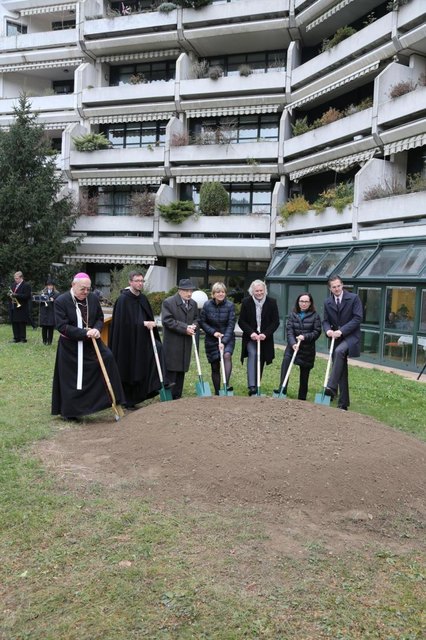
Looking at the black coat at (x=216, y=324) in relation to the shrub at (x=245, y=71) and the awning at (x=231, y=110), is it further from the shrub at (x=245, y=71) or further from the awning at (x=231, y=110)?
the shrub at (x=245, y=71)

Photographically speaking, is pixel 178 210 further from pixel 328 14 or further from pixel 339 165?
pixel 328 14

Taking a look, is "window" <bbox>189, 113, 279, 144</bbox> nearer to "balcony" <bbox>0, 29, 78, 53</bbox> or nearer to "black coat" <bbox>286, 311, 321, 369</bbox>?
"balcony" <bbox>0, 29, 78, 53</bbox>

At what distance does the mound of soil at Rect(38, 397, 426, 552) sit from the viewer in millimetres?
4637

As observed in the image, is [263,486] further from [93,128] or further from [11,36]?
[11,36]

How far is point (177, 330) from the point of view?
27.0ft

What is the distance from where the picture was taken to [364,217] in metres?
20.3

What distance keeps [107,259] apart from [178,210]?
17.2 ft

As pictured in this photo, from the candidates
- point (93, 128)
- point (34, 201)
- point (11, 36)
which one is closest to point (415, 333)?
point (34, 201)

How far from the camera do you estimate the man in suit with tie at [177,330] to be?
27.0ft

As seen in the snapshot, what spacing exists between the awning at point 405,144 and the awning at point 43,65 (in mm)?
20255

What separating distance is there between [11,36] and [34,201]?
45.9ft

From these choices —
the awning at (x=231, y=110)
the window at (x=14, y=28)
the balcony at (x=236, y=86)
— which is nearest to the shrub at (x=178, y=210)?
the awning at (x=231, y=110)

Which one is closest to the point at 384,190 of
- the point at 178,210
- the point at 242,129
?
the point at 178,210

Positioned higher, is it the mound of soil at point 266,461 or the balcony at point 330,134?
the balcony at point 330,134
